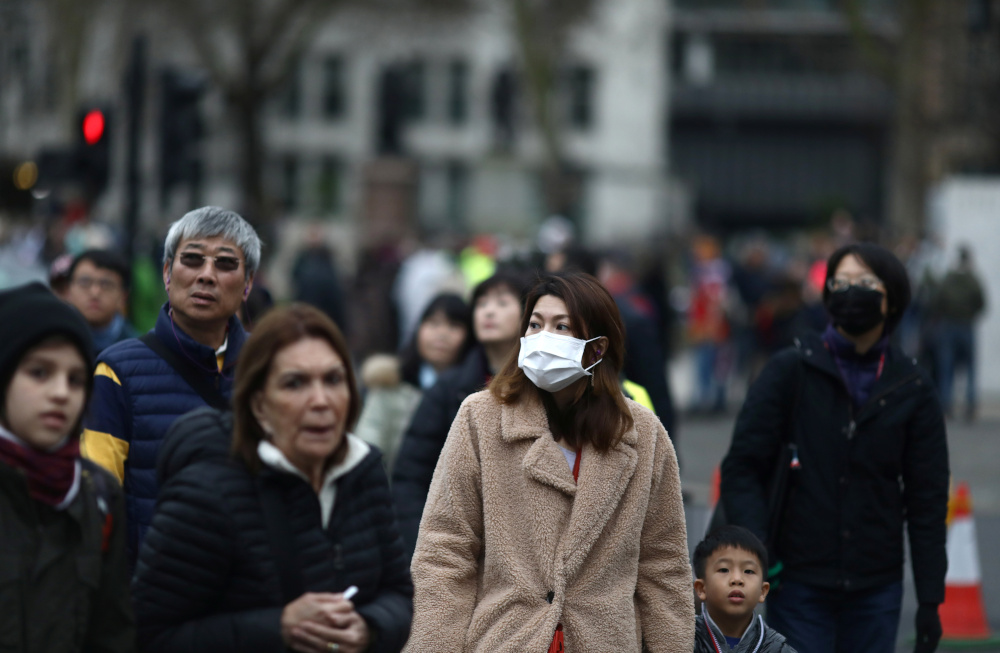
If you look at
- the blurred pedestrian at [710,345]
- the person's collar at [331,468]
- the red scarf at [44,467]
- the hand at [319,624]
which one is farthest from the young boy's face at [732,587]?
the blurred pedestrian at [710,345]

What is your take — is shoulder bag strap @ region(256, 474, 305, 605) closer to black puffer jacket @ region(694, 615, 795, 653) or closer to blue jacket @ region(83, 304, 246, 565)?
blue jacket @ region(83, 304, 246, 565)

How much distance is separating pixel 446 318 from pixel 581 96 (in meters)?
52.0

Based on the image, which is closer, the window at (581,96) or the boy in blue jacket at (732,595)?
the boy in blue jacket at (732,595)

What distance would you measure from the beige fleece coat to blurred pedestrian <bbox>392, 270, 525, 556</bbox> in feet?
3.18

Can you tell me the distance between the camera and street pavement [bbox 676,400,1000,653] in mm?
8227

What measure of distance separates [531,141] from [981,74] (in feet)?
105

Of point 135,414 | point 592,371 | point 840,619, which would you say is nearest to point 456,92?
point 840,619

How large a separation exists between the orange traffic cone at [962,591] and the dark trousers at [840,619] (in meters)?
2.95

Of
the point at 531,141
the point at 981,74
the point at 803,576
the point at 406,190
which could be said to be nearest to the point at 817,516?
the point at 803,576

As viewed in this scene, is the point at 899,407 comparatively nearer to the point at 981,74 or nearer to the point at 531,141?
the point at 981,74

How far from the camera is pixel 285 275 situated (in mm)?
33938

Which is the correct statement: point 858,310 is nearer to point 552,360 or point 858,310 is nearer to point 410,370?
point 552,360

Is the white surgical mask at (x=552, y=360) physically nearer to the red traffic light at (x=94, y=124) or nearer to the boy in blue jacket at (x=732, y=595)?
the boy in blue jacket at (x=732, y=595)

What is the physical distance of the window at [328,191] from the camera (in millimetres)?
54000
